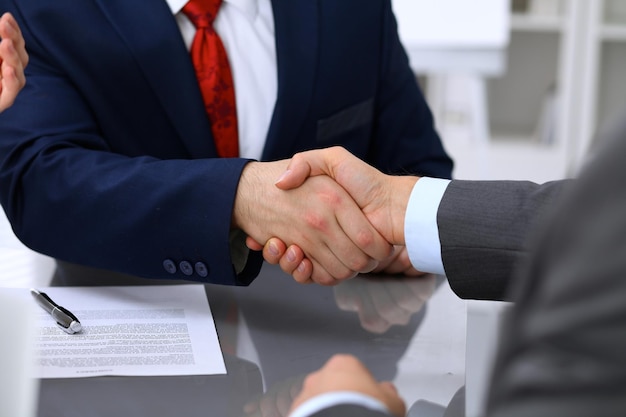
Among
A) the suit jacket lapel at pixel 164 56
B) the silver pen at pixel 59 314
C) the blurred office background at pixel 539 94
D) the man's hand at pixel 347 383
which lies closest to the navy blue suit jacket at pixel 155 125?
the suit jacket lapel at pixel 164 56

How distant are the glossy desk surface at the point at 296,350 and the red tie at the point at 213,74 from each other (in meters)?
0.27

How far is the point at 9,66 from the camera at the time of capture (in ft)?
4.12

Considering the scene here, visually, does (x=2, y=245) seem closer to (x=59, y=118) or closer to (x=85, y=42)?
(x=59, y=118)

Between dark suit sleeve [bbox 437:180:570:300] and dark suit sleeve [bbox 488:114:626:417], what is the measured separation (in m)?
0.68

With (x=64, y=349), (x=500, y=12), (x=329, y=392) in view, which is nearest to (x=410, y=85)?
(x=64, y=349)

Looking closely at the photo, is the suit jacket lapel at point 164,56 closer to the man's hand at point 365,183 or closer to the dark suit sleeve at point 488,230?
the man's hand at point 365,183

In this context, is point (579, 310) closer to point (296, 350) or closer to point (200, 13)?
point (296, 350)

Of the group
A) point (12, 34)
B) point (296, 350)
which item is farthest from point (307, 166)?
point (12, 34)

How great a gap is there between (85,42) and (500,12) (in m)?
2.60

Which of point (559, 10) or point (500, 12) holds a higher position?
point (500, 12)

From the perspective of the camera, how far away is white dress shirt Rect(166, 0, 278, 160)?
5.49 feet

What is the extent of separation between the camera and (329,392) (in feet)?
2.63

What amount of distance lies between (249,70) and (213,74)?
0.26ft

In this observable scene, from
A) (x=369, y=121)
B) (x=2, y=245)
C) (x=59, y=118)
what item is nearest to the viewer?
(x=59, y=118)
